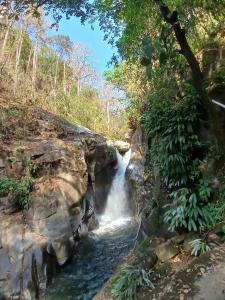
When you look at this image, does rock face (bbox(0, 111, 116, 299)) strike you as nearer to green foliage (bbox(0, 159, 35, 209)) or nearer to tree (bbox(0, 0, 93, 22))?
green foliage (bbox(0, 159, 35, 209))

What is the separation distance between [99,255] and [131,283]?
15.9ft

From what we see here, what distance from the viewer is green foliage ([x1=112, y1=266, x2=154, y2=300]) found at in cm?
670

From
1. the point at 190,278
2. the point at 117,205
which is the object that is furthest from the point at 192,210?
the point at 117,205

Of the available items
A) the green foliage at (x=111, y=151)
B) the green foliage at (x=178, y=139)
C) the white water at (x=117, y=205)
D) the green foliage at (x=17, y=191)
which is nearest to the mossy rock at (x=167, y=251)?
the green foliage at (x=178, y=139)

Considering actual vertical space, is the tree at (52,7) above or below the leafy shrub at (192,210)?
above

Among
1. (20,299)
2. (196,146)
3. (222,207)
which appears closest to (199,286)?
(222,207)

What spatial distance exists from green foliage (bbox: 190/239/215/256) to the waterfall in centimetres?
955

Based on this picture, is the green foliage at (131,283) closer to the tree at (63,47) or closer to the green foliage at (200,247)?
the green foliage at (200,247)

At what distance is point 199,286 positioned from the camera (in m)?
5.97

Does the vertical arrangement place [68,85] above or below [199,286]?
above

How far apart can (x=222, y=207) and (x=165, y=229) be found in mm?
1531

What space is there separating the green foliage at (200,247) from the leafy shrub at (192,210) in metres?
0.41

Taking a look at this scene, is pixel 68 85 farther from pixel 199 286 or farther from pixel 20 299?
pixel 199 286

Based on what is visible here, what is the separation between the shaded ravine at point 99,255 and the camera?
963cm
